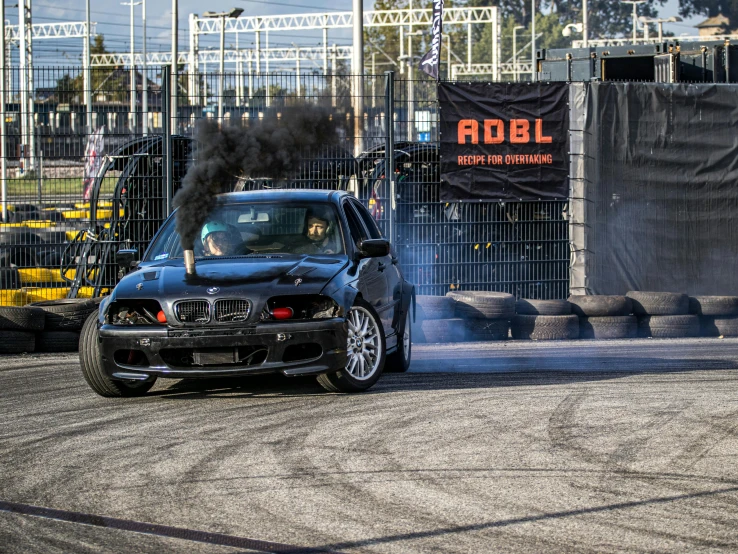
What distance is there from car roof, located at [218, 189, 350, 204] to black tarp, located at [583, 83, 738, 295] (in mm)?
6006

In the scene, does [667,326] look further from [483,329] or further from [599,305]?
[483,329]

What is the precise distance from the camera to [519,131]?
47.4ft

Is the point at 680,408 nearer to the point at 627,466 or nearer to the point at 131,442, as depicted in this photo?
the point at 627,466

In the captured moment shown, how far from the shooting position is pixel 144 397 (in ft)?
28.5

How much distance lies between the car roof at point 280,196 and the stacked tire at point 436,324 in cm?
372

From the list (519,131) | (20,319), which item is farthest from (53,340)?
(519,131)

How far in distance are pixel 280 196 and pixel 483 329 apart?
4434 millimetres

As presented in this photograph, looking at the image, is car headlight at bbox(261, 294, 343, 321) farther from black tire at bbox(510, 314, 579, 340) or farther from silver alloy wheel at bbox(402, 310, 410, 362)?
black tire at bbox(510, 314, 579, 340)

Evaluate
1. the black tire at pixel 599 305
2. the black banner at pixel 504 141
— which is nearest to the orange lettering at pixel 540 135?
the black banner at pixel 504 141

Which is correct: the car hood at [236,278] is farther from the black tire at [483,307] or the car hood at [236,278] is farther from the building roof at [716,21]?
the building roof at [716,21]

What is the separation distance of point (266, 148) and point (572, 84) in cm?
585

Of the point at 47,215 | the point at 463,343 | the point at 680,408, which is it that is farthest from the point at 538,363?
the point at 47,215

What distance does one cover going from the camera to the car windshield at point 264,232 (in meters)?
9.19

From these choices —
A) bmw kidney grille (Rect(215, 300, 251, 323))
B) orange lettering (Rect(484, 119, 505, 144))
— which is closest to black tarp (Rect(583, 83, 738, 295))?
orange lettering (Rect(484, 119, 505, 144))
